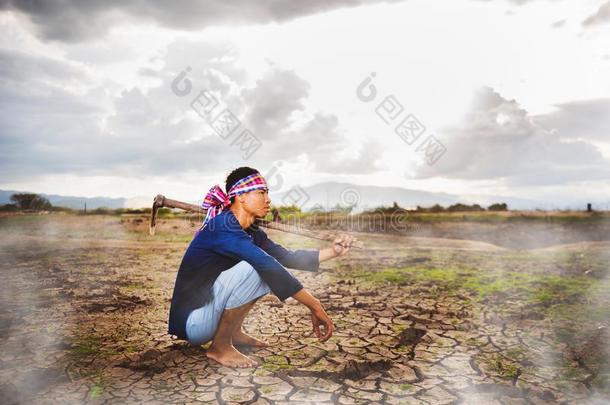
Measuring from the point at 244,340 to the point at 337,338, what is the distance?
721 millimetres

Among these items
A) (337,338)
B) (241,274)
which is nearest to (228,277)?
(241,274)

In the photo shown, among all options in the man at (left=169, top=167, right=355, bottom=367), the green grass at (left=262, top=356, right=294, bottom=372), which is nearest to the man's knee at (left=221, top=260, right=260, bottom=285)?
the man at (left=169, top=167, right=355, bottom=367)

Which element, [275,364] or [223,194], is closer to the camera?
[223,194]

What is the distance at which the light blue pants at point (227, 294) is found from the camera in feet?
8.84

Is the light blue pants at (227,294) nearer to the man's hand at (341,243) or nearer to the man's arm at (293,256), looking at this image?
the man's arm at (293,256)

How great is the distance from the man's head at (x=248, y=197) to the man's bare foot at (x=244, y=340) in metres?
0.91

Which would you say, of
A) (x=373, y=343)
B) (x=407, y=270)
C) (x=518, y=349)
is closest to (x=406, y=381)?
(x=373, y=343)

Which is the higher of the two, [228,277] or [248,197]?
[248,197]

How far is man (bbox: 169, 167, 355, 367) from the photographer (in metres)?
2.64

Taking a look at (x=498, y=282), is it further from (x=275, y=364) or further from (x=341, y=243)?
(x=275, y=364)

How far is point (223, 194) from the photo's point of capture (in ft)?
9.23

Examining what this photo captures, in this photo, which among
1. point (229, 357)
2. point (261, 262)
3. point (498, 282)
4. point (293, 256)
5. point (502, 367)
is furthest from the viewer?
point (498, 282)

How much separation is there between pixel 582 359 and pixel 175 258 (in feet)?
17.1

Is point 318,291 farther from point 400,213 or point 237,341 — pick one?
point 400,213
